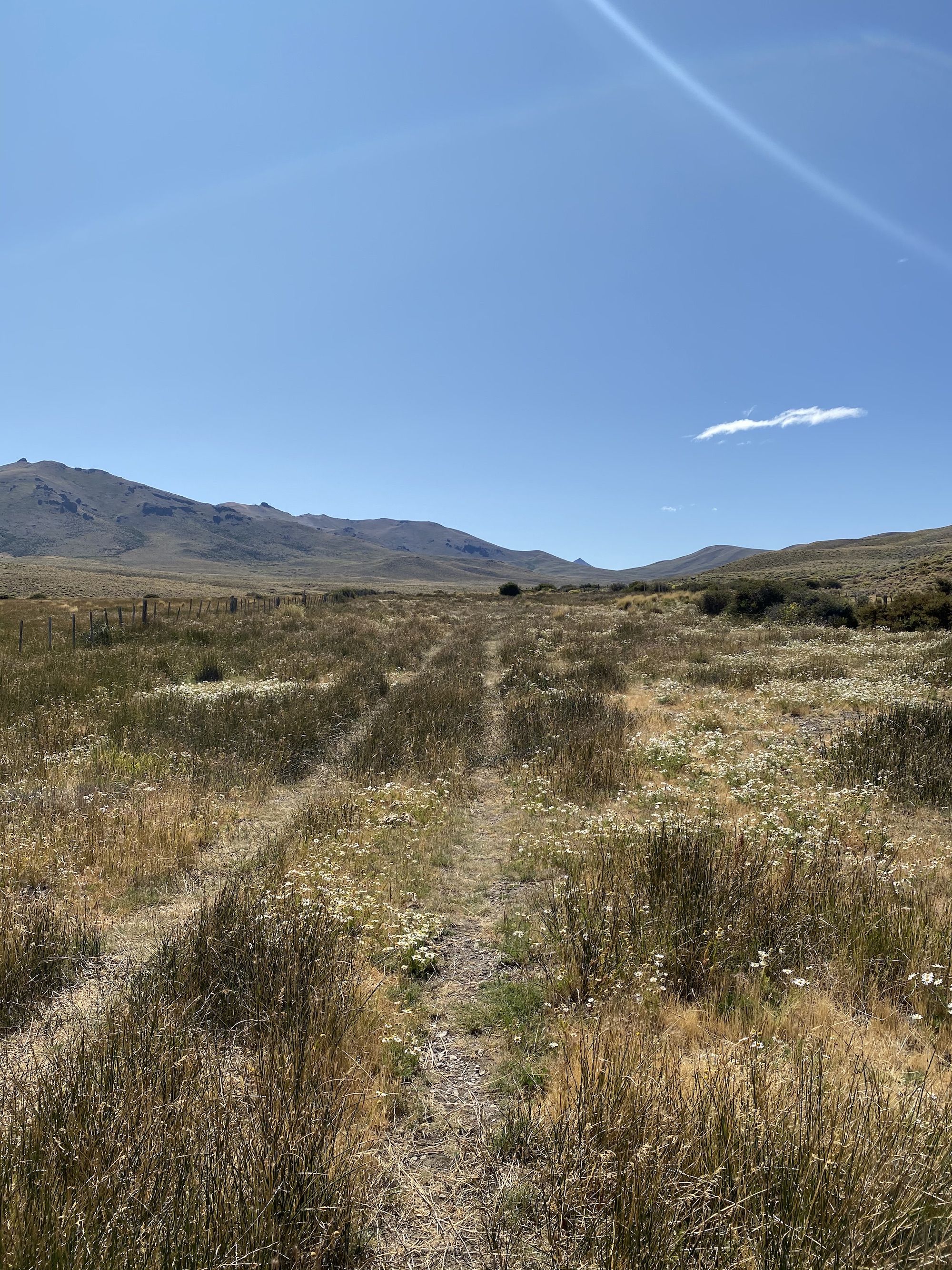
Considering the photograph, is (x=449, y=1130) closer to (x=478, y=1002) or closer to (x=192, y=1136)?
(x=478, y=1002)

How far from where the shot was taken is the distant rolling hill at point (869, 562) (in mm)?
49156

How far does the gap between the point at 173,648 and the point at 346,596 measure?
139ft

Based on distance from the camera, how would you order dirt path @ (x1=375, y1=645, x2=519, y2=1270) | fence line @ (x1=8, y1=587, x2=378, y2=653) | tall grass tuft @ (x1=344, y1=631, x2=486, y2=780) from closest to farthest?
dirt path @ (x1=375, y1=645, x2=519, y2=1270) < tall grass tuft @ (x1=344, y1=631, x2=486, y2=780) < fence line @ (x1=8, y1=587, x2=378, y2=653)

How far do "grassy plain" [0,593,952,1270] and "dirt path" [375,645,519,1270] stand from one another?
0.02 metres

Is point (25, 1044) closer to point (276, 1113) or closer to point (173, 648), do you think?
point (276, 1113)

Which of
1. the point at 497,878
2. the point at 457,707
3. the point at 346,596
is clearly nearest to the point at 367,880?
the point at 497,878

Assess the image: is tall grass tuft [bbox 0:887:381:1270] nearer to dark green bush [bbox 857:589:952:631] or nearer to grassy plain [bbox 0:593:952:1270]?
grassy plain [bbox 0:593:952:1270]

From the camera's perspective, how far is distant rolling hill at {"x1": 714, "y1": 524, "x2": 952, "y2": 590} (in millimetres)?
49156

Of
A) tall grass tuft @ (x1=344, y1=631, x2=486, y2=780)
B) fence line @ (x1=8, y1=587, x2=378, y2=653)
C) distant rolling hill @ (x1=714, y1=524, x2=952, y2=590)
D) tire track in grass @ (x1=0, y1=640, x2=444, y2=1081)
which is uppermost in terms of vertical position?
distant rolling hill @ (x1=714, y1=524, x2=952, y2=590)

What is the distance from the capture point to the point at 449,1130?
118 inches

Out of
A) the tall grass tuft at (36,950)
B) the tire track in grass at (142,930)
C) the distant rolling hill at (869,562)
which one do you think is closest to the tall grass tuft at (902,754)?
the tire track in grass at (142,930)

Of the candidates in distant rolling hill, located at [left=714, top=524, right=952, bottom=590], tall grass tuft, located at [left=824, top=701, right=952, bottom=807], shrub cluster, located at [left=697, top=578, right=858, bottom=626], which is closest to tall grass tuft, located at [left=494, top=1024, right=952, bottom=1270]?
tall grass tuft, located at [left=824, top=701, right=952, bottom=807]

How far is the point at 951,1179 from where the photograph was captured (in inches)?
86.4

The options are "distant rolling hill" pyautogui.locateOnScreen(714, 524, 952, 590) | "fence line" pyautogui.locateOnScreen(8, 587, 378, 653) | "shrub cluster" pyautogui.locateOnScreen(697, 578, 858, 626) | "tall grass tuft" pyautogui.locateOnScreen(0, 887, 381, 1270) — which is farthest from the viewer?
"distant rolling hill" pyautogui.locateOnScreen(714, 524, 952, 590)
